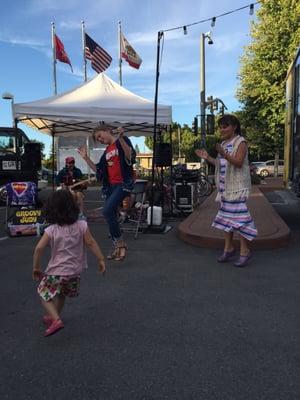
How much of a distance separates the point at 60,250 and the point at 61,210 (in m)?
0.31

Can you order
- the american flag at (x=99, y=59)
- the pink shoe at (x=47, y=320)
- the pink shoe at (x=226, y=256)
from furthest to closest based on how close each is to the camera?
the american flag at (x=99, y=59) → the pink shoe at (x=226, y=256) → the pink shoe at (x=47, y=320)

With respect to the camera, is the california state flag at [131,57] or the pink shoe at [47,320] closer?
the pink shoe at [47,320]

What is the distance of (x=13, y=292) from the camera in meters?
4.80

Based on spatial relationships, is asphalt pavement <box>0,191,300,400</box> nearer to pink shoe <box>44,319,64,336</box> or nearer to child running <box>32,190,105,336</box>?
pink shoe <box>44,319,64,336</box>

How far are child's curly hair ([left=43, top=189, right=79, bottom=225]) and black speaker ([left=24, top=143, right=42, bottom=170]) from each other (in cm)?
1063

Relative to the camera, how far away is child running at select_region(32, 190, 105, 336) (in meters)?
3.53

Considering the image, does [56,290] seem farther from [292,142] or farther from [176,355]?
[292,142]

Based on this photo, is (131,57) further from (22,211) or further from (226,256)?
(226,256)

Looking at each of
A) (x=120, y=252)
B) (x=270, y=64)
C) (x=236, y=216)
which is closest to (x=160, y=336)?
(x=236, y=216)

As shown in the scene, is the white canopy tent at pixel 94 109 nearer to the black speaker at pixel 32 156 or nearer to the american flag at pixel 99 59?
the black speaker at pixel 32 156

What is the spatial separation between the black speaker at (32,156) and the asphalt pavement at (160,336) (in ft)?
27.6

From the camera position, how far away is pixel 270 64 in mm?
30203

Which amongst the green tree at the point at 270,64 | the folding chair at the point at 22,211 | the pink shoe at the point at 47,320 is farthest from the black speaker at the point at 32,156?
the green tree at the point at 270,64

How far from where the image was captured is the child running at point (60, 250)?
3.53 m
